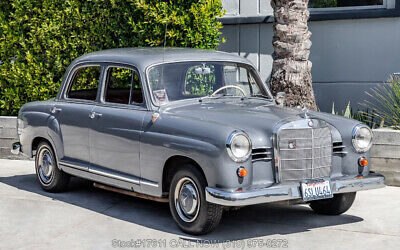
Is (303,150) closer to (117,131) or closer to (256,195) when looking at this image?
(256,195)

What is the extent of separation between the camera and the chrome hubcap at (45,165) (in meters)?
8.59

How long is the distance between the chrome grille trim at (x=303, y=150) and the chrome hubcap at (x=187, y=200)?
786 millimetres

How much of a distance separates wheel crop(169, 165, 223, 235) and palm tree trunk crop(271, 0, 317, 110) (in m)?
3.55

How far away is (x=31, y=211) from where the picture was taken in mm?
7633

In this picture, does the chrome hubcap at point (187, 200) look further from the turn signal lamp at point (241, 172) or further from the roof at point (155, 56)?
the roof at point (155, 56)

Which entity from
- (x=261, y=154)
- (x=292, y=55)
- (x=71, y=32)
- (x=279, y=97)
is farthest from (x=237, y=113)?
(x=71, y=32)

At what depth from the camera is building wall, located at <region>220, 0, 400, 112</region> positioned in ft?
36.5

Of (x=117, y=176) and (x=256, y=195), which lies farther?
(x=117, y=176)

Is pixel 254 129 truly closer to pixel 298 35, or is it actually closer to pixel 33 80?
pixel 298 35

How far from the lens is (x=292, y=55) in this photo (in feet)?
32.1

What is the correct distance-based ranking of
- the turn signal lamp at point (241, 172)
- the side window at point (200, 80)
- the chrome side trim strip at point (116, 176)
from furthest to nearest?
the side window at point (200, 80)
the chrome side trim strip at point (116, 176)
the turn signal lamp at point (241, 172)

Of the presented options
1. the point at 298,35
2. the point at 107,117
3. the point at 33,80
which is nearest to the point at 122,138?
the point at 107,117

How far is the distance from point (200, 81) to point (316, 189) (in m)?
1.84

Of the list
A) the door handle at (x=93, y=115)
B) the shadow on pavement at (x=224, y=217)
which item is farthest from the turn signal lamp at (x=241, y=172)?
the door handle at (x=93, y=115)
